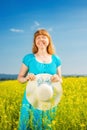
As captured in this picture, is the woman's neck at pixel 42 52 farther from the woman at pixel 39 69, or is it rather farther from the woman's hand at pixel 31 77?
the woman's hand at pixel 31 77

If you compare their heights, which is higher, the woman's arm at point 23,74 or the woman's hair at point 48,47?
the woman's hair at point 48,47

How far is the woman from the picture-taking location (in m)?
4.65

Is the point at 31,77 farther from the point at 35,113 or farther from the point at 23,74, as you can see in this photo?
the point at 35,113

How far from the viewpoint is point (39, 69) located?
4.75 metres

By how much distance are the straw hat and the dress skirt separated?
0.12m

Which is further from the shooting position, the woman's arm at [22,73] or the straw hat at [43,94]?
the woman's arm at [22,73]

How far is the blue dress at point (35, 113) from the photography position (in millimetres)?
4633

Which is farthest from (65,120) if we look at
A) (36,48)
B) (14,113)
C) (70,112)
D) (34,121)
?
(14,113)

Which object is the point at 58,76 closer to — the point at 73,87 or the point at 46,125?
the point at 46,125

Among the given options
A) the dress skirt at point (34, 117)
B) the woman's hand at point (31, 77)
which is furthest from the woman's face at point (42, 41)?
the dress skirt at point (34, 117)

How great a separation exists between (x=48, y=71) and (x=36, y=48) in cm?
30

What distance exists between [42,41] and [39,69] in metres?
0.31

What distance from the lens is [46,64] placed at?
4781 millimetres

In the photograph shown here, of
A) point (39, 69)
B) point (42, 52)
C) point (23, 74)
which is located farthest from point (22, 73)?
point (42, 52)
